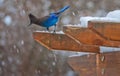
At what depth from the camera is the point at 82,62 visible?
251 centimetres

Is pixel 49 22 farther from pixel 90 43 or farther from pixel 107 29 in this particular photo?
pixel 107 29

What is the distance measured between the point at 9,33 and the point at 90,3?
61.6 inches

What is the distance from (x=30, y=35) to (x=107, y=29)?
5.97 metres

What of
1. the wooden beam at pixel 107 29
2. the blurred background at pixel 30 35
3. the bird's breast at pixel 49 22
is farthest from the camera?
the blurred background at pixel 30 35

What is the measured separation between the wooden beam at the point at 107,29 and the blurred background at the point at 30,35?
18.5 feet

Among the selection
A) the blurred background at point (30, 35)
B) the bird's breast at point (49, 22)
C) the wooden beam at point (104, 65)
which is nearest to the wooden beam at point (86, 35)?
the wooden beam at point (104, 65)

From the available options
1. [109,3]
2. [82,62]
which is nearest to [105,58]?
[82,62]

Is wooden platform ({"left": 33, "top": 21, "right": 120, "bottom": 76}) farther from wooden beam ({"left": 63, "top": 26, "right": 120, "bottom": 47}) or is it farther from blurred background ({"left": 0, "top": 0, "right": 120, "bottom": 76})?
blurred background ({"left": 0, "top": 0, "right": 120, "bottom": 76})

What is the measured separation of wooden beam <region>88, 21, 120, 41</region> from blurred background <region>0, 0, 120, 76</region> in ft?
18.5

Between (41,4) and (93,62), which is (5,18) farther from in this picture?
(93,62)

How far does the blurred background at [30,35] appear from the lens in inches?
301

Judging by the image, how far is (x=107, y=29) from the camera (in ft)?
6.07

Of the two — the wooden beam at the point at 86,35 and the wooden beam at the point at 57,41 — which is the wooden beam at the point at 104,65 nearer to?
the wooden beam at the point at 57,41

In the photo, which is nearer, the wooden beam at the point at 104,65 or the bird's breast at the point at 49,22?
the wooden beam at the point at 104,65
